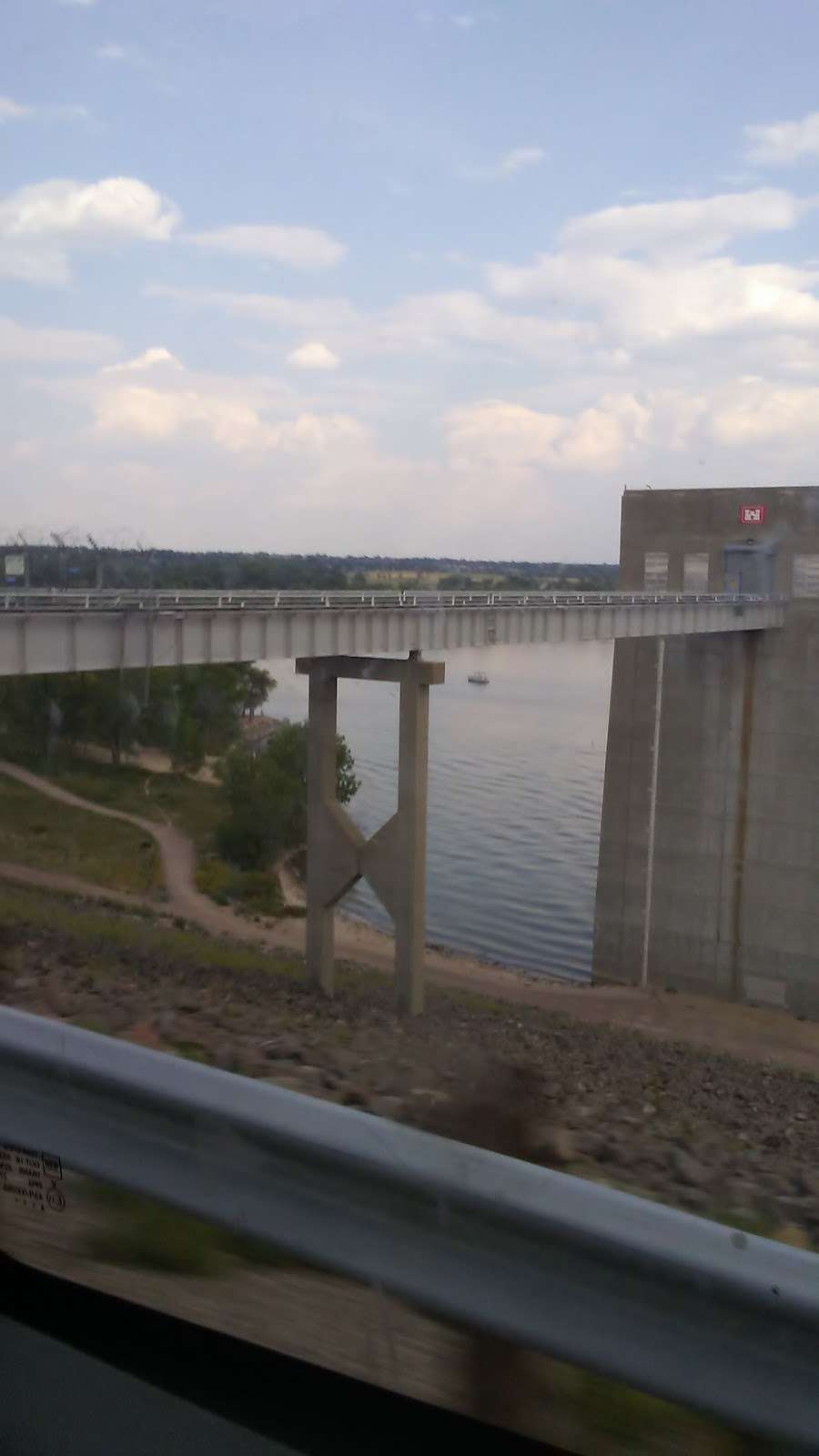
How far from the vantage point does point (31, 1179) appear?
101 inches

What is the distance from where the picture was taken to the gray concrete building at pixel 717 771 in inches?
1043

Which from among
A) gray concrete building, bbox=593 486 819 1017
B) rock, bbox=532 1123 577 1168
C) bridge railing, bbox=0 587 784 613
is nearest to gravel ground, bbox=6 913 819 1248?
rock, bbox=532 1123 577 1168

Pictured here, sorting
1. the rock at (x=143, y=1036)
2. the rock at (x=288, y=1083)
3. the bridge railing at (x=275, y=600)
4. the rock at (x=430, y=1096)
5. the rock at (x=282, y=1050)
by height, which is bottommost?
the rock at (x=282, y=1050)

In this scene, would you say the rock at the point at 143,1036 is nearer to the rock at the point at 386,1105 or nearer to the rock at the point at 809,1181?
the rock at the point at 386,1105

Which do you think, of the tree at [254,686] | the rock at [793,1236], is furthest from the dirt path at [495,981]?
the rock at [793,1236]

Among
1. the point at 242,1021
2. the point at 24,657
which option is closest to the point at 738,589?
the point at 24,657

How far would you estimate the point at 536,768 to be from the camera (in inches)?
2071

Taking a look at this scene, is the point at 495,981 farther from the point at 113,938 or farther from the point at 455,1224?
the point at 455,1224

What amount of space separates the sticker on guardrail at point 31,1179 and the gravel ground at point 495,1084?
0.76 m

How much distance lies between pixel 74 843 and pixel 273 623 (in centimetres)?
1231

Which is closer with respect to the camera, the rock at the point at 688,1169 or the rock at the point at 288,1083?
the rock at the point at 688,1169

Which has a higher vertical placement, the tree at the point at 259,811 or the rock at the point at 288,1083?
the rock at the point at 288,1083

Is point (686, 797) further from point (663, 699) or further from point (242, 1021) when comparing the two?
point (242, 1021)

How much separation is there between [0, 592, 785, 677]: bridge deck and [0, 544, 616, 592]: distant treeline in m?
0.58
